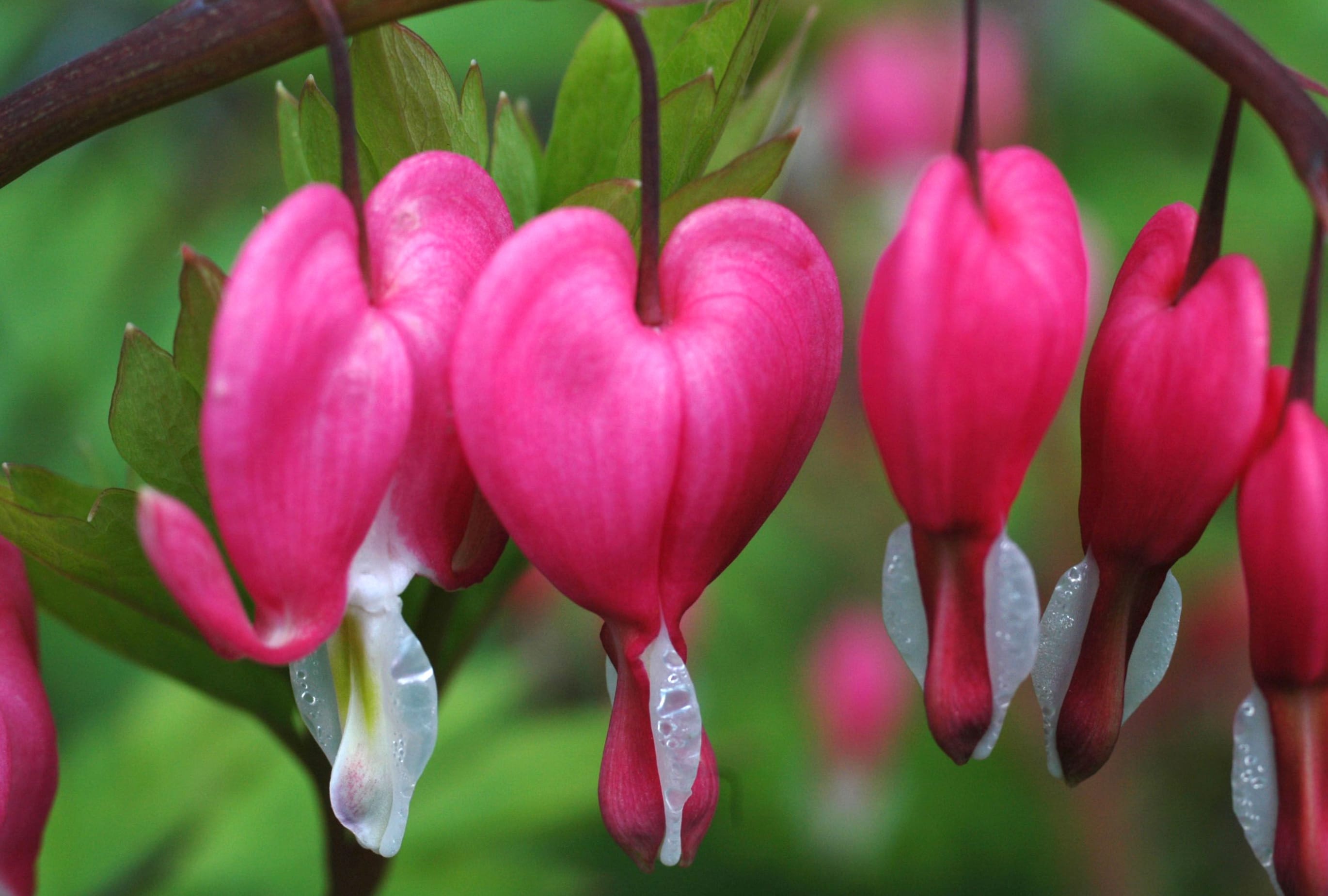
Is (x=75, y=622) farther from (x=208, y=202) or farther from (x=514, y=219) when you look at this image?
(x=208, y=202)

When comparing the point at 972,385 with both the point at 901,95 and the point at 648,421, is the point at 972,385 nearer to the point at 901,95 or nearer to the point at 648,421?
the point at 648,421

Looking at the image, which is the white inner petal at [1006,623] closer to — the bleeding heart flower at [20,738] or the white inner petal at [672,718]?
the white inner petal at [672,718]

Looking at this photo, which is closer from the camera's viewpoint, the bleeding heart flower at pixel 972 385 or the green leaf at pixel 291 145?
the bleeding heart flower at pixel 972 385

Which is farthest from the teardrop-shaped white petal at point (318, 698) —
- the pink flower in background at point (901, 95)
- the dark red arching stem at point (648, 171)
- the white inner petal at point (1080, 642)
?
the pink flower in background at point (901, 95)

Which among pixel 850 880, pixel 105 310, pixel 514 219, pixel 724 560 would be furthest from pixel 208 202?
pixel 724 560

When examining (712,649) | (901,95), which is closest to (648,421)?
(712,649)

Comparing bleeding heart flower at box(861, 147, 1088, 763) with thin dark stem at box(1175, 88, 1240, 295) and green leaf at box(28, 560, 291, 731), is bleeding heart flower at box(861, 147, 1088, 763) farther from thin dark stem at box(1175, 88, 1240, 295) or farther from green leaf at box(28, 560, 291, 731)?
green leaf at box(28, 560, 291, 731)
